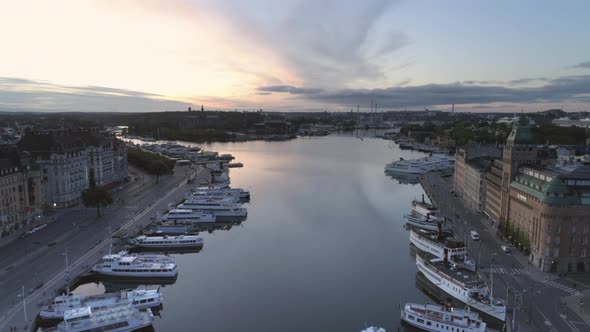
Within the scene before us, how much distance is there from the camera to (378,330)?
51.0 feet

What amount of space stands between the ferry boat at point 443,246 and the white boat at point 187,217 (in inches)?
578

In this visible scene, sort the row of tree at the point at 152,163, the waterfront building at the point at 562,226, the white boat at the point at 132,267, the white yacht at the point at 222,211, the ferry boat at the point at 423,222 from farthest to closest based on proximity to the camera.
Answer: the row of tree at the point at 152,163
the white yacht at the point at 222,211
the ferry boat at the point at 423,222
the white boat at the point at 132,267
the waterfront building at the point at 562,226

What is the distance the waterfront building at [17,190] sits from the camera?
84.3 ft

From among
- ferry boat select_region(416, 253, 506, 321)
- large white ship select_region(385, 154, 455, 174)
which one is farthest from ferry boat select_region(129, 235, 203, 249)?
large white ship select_region(385, 154, 455, 174)

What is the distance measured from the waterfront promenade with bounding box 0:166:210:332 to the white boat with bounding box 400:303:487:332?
13885 mm

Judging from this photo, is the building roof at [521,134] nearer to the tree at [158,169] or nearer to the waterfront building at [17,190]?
the waterfront building at [17,190]

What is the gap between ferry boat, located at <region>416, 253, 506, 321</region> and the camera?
16781mm

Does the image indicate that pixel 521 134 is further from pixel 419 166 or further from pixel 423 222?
pixel 419 166

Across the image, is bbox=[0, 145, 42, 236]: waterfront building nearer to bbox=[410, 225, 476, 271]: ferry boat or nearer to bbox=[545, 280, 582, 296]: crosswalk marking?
bbox=[410, 225, 476, 271]: ferry boat

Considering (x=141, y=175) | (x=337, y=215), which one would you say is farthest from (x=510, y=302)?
(x=141, y=175)

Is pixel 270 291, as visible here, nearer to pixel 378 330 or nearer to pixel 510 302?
pixel 378 330

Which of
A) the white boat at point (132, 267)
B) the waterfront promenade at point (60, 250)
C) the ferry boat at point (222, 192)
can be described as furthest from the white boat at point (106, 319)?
the ferry boat at point (222, 192)

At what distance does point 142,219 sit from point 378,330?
19.8 metres

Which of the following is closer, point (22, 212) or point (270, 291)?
point (270, 291)
